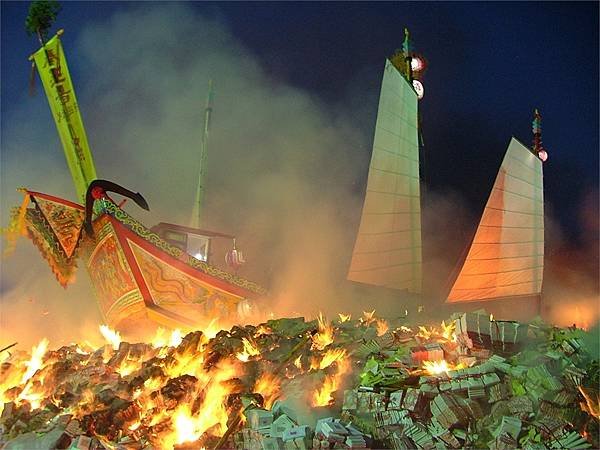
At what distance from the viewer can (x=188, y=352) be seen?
7.93 metres

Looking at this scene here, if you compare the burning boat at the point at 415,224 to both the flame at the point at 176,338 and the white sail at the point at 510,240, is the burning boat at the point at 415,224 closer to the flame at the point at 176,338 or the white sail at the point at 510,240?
the white sail at the point at 510,240

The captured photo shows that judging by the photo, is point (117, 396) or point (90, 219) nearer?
point (117, 396)

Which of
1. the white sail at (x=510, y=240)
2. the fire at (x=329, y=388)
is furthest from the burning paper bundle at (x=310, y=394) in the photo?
the white sail at (x=510, y=240)

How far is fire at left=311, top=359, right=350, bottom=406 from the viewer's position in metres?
6.34

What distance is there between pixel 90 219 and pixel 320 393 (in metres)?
7.93

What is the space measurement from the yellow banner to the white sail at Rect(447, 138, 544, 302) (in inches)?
473

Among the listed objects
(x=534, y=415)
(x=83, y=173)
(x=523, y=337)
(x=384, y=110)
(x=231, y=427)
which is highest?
(x=384, y=110)

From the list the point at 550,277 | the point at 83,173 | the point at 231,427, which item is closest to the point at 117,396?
the point at 231,427

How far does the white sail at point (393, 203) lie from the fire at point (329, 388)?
29.0ft

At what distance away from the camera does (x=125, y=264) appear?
1161 cm

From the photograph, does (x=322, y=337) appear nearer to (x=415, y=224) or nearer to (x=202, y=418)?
(x=202, y=418)

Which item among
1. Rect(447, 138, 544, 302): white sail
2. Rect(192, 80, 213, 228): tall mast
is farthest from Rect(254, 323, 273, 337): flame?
Rect(192, 80, 213, 228): tall mast

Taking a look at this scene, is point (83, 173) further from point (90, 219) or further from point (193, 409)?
point (193, 409)

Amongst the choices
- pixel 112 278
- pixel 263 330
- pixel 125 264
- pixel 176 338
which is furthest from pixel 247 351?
pixel 112 278
